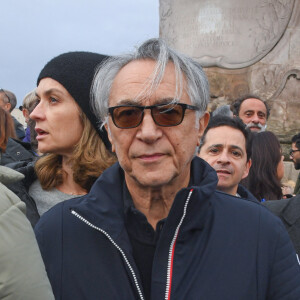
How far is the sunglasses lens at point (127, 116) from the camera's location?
5.34ft

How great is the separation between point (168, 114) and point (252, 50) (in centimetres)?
704

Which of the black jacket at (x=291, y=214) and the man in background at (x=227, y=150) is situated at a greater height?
the man in background at (x=227, y=150)

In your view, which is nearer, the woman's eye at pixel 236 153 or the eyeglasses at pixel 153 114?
the eyeglasses at pixel 153 114

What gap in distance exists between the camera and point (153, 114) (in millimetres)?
1618

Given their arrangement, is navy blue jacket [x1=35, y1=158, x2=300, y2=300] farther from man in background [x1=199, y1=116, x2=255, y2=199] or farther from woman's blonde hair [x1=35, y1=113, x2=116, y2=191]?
man in background [x1=199, y1=116, x2=255, y2=199]

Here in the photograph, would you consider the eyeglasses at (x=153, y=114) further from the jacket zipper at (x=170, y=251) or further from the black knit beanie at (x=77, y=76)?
the black knit beanie at (x=77, y=76)

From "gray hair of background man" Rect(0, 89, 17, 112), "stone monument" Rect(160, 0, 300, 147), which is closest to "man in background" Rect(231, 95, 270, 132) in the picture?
"gray hair of background man" Rect(0, 89, 17, 112)

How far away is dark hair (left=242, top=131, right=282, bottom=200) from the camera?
361 cm

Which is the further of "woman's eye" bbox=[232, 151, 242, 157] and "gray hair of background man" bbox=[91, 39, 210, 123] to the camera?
"woman's eye" bbox=[232, 151, 242, 157]

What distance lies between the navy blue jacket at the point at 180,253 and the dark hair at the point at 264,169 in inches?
78.5

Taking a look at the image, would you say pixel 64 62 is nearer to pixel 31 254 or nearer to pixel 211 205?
pixel 211 205

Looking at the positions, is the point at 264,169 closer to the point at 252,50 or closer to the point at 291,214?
the point at 291,214

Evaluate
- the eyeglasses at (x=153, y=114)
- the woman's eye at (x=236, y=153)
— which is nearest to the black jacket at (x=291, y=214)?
the woman's eye at (x=236, y=153)

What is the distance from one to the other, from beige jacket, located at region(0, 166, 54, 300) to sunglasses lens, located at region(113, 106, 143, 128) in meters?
0.54
